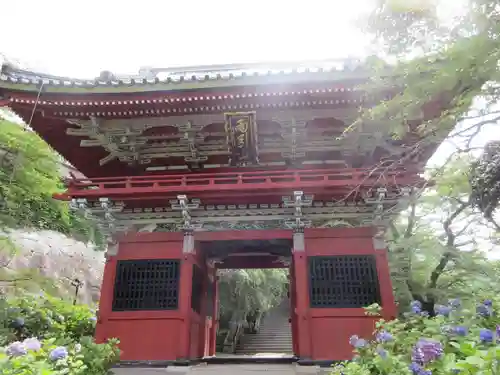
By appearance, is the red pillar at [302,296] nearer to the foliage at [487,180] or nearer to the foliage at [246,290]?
the foliage at [487,180]

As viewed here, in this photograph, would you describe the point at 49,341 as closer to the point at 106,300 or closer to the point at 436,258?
the point at 106,300

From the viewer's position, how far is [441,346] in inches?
166

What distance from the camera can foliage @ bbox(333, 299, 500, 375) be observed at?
11.4ft

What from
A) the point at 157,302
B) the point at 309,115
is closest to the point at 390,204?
the point at 309,115

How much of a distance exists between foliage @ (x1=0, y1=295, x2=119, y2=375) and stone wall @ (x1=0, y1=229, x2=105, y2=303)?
6.00m

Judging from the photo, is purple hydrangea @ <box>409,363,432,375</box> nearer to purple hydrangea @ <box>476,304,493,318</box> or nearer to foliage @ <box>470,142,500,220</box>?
purple hydrangea @ <box>476,304,493,318</box>

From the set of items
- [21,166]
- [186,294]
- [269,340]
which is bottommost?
[269,340]

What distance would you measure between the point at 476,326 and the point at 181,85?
6908mm

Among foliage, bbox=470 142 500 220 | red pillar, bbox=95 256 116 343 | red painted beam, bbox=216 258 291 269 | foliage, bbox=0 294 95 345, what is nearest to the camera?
foliage, bbox=470 142 500 220

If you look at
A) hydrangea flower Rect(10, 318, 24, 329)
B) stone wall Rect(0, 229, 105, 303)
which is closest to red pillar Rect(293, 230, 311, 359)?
hydrangea flower Rect(10, 318, 24, 329)

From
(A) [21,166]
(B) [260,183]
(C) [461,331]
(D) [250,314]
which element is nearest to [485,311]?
(C) [461,331]

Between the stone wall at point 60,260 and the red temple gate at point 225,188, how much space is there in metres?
8.37

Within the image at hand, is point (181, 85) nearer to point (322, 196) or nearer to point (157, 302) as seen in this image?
point (322, 196)

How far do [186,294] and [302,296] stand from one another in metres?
2.63
